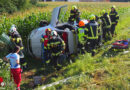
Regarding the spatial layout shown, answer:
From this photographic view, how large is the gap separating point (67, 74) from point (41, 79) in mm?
867

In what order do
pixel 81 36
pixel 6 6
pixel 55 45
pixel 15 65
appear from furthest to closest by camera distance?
pixel 6 6
pixel 81 36
pixel 55 45
pixel 15 65

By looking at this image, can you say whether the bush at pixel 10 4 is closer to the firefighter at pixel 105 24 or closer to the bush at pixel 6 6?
the bush at pixel 6 6

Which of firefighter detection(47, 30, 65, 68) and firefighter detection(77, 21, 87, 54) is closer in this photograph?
firefighter detection(47, 30, 65, 68)

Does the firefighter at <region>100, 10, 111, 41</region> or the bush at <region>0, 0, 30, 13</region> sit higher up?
the bush at <region>0, 0, 30, 13</region>

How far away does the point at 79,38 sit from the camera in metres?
6.96

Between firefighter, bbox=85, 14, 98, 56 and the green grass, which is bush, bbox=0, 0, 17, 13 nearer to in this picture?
firefighter, bbox=85, 14, 98, 56

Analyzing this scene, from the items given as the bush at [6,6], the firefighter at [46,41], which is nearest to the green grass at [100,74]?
the firefighter at [46,41]

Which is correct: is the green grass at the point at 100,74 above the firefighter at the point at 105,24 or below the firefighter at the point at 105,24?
below

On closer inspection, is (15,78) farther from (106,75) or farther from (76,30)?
(76,30)

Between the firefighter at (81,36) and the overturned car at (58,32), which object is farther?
the firefighter at (81,36)

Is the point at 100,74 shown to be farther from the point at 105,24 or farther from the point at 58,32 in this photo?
the point at 105,24

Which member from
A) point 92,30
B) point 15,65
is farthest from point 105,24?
point 15,65

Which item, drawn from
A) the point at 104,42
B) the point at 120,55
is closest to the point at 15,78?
the point at 120,55

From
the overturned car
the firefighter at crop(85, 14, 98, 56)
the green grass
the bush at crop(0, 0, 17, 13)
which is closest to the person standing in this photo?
the green grass
